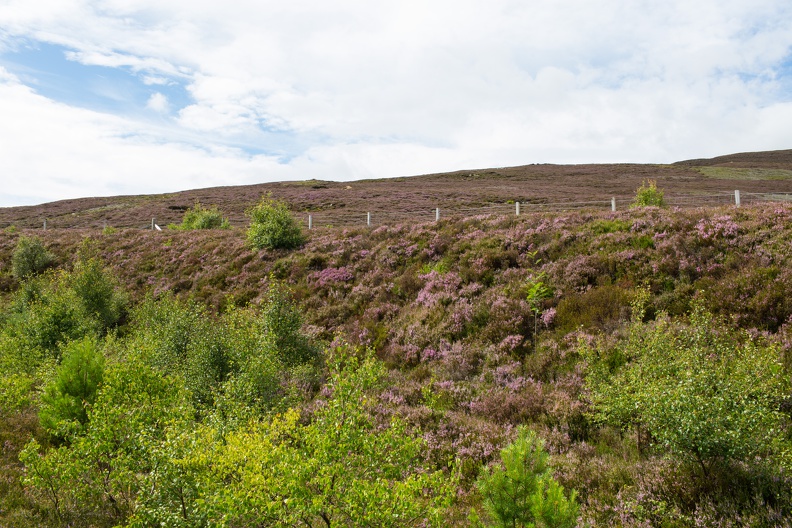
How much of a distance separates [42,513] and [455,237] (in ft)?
54.2

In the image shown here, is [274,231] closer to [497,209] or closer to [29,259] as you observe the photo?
[29,259]

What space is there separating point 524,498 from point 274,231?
876 inches

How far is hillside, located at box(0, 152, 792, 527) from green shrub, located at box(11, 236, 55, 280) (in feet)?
25.7

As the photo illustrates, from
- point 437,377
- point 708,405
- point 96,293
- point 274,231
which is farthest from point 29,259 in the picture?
point 708,405

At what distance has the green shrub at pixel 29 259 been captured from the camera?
28.3 meters

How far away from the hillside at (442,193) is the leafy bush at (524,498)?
97.1 ft

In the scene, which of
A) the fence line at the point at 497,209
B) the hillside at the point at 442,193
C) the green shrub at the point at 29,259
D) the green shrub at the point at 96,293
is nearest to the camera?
the green shrub at the point at 96,293

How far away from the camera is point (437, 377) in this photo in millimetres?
11820

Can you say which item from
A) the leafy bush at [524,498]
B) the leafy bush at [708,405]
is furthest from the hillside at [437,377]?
the leafy bush at [524,498]

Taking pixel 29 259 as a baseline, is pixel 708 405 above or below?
below

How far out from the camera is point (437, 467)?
8.24 m

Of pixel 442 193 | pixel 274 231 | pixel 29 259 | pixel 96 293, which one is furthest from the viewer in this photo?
pixel 442 193

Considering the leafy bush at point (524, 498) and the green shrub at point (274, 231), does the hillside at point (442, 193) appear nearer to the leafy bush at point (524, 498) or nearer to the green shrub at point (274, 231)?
the green shrub at point (274, 231)

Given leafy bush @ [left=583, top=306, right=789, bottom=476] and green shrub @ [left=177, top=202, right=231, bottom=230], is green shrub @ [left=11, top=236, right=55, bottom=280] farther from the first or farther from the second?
leafy bush @ [left=583, top=306, right=789, bottom=476]
